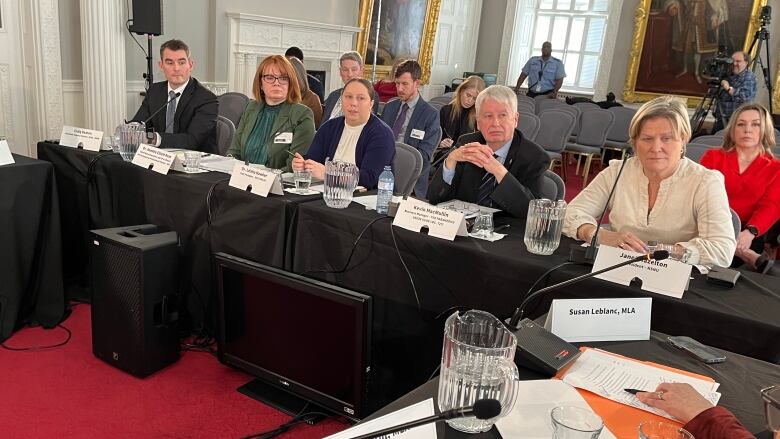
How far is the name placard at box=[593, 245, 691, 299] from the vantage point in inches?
59.4

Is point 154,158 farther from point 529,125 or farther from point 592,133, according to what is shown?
point 592,133

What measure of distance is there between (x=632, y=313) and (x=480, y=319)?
0.40 metres

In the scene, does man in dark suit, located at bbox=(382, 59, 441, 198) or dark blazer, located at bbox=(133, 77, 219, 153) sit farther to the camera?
man in dark suit, located at bbox=(382, 59, 441, 198)

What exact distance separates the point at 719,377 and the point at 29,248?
2.69 meters

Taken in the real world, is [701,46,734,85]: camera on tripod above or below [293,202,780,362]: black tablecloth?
above

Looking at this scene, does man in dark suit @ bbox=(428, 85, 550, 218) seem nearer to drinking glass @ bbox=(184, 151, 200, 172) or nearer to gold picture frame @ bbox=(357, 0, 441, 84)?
drinking glass @ bbox=(184, 151, 200, 172)

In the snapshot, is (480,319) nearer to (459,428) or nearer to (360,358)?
(459,428)

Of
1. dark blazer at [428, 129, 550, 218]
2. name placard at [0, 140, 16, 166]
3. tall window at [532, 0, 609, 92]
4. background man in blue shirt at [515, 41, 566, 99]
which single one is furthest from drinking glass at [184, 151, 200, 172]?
tall window at [532, 0, 609, 92]

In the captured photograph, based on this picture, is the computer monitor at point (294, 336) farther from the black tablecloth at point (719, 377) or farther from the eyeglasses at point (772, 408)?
the eyeglasses at point (772, 408)

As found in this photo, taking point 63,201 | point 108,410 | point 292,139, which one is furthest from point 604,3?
point 108,410

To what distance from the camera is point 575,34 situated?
33.6 feet

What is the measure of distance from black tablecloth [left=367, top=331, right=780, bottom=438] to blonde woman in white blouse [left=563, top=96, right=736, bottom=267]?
24.6 inches

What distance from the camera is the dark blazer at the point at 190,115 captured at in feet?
10.6

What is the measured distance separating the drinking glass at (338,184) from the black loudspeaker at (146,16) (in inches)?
136
